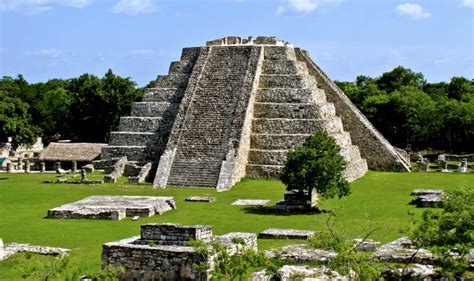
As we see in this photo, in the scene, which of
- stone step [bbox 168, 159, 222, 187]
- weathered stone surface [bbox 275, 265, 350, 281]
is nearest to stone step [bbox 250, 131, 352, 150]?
stone step [bbox 168, 159, 222, 187]

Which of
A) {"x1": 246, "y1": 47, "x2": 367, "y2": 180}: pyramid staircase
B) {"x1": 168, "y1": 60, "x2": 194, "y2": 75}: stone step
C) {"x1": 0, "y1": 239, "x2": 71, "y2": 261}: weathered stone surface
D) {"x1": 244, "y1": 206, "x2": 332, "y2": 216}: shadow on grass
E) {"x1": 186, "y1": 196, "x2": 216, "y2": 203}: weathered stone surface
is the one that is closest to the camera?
{"x1": 0, "y1": 239, "x2": 71, "y2": 261}: weathered stone surface

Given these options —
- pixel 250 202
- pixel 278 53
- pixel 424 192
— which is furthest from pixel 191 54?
pixel 424 192

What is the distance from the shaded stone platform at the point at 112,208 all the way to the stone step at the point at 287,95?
14.4 m

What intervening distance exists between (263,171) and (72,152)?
56.7ft

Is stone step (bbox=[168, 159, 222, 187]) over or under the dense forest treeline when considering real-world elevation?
under

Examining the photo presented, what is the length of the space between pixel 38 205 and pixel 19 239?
811cm

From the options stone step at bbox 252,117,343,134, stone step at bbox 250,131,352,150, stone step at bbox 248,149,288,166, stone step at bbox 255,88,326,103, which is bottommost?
stone step at bbox 248,149,288,166

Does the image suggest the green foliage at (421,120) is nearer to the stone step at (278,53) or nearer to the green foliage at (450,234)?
the stone step at (278,53)

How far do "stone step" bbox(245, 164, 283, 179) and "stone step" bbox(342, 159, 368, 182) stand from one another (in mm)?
3614

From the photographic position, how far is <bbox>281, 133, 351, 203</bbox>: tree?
29734mm

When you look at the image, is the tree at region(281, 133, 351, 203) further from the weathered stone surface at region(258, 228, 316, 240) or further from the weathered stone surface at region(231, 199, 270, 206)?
the weathered stone surface at region(258, 228, 316, 240)

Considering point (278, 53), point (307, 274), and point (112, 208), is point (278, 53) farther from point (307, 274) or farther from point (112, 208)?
point (307, 274)

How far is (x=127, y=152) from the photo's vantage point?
44.6m

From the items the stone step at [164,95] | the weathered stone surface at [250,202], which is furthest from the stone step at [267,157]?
the weathered stone surface at [250,202]
